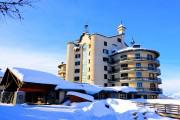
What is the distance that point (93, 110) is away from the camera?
20.5 meters

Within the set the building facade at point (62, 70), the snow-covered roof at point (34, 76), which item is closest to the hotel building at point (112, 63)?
the building facade at point (62, 70)

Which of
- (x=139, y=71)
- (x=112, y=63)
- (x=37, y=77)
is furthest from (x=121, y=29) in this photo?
(x=37, y=77)

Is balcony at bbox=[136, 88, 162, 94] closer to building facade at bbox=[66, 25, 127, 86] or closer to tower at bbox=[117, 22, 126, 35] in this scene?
building facade at bbox=[66, 25, 127, 86]

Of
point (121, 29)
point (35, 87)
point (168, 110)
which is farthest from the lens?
point (121, 29)

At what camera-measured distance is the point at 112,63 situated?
69.0 metres

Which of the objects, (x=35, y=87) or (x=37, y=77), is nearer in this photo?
(x=35, y=87)

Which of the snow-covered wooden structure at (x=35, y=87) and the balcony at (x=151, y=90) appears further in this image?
the balcony at (x=151, y=90)

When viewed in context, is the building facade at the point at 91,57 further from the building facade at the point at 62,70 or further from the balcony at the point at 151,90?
the balcony at the point at 151,90

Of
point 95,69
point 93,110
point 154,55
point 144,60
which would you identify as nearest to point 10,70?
point 93,110

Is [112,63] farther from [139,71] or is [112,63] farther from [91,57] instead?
[139,71]

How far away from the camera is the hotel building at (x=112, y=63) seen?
62.4 meters

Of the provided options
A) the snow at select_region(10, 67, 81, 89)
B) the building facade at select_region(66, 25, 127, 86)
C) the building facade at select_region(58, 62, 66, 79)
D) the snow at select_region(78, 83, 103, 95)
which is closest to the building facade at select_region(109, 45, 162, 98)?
the building facade at select_region(66, 25, 127, 86)

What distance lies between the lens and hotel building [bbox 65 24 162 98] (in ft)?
205

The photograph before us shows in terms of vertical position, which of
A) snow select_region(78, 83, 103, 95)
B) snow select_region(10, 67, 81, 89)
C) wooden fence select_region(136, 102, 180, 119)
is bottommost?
wooden fence select_region(136, 102, 180, 119)
